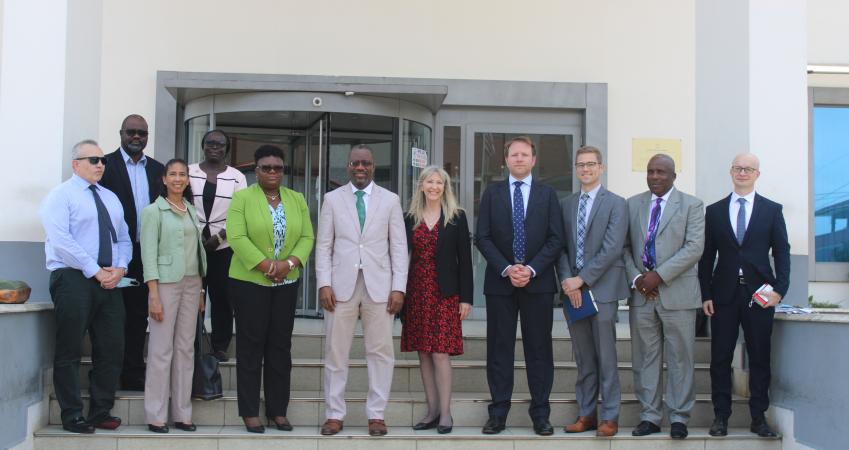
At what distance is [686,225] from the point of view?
563cm

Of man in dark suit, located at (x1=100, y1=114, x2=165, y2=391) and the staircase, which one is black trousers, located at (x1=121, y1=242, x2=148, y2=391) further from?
the staircase

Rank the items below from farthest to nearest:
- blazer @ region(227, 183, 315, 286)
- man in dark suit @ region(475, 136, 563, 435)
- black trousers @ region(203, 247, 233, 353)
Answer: black trousers @ region(203, 247, 233, 353) < man in dark suit @ region(475, 136, 563, 435) < blazer @ region(227, 183, 315, 286)

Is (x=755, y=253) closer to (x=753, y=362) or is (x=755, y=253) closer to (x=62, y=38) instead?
(x=753, y=362)

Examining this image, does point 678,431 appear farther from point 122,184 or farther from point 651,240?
point 122,184

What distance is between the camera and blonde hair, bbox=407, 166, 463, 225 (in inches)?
218

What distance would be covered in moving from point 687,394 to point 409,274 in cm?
198

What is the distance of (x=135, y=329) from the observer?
5.94 meters

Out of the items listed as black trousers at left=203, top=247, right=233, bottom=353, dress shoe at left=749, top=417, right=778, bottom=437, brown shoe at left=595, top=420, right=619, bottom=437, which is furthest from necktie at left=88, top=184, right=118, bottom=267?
dress shoe at left=749, top=417, right=778, bottom=437

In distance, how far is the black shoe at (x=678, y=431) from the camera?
5520 mm

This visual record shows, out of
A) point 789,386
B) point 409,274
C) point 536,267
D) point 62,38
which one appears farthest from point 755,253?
point 62,38

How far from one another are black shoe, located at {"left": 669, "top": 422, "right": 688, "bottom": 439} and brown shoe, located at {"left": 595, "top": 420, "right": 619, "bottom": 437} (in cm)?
36

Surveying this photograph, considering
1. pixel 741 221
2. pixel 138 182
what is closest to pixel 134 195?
pixel 138 182

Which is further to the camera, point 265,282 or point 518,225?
point 518,225

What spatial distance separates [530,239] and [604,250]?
0.49 metres
